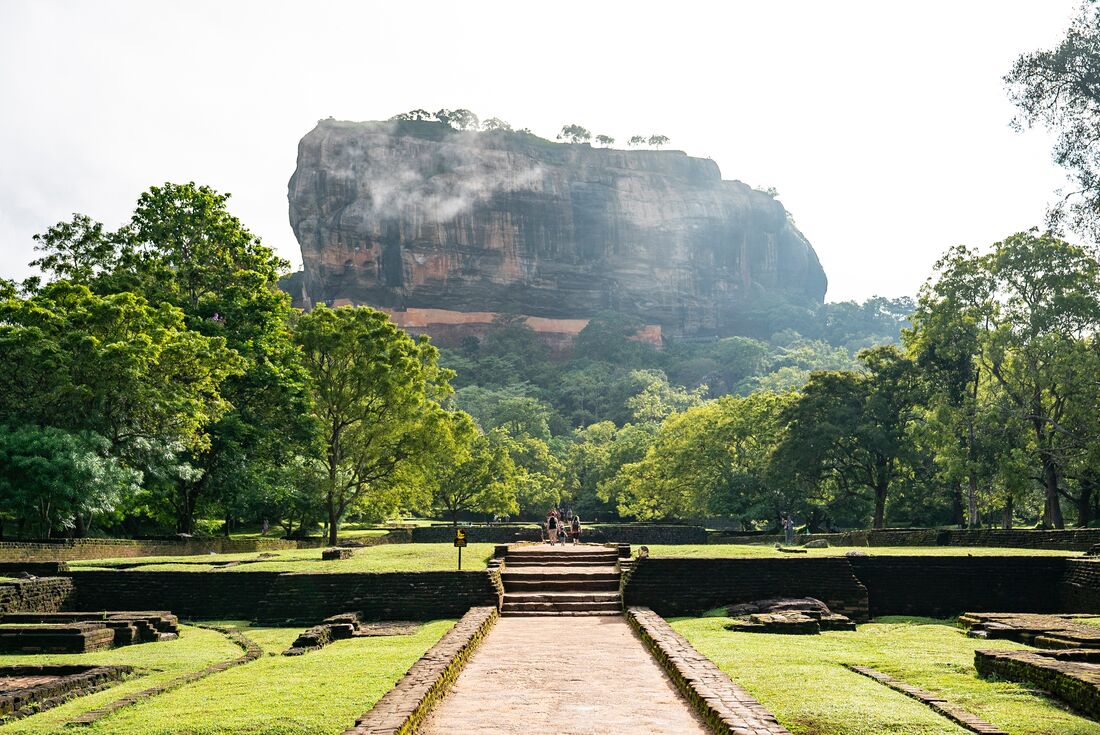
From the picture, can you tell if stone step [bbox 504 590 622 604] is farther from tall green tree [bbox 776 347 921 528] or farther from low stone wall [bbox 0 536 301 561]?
tall green tree [bbox 776 347 921 528]

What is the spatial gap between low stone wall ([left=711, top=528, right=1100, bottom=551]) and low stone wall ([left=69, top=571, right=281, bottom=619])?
16.4 meters

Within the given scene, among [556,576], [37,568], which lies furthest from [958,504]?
[37,568]

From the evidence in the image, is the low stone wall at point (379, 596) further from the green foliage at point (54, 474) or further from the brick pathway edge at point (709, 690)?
the green foliage at point (54, 474)

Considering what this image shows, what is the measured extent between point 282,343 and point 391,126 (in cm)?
11525

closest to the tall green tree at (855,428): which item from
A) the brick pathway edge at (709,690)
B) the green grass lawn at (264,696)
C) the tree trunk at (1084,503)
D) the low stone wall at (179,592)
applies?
the tree trunk at (1084,503)

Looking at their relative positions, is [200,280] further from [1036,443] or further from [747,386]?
[747,386]

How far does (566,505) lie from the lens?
221ft

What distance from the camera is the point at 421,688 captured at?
863 centimetres

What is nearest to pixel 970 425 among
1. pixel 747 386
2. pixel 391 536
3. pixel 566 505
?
pixel 391 536

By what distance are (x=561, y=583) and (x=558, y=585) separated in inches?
3.5

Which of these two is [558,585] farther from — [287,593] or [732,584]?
[287,593]

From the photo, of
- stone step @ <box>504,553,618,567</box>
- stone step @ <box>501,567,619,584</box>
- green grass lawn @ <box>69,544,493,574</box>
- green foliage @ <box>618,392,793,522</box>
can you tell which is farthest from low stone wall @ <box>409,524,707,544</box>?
stone step @ <box>501,567,619,584</box>

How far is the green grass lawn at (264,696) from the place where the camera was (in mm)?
7707

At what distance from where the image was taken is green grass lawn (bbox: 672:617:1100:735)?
304 inches
